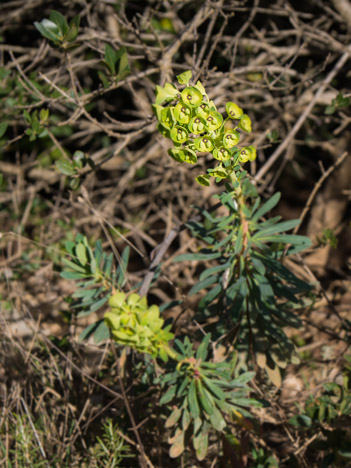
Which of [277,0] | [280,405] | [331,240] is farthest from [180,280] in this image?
A: [277,0]

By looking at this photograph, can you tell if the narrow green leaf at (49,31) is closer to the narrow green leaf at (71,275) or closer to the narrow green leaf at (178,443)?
the narrow green leaf at (71,275)

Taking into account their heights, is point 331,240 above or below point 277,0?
below

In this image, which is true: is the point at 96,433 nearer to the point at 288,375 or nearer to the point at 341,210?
the point at 288,375

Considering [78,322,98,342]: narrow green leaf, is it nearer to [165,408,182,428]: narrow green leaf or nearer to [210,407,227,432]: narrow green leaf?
[165,408,182,428]: narrow green leaf

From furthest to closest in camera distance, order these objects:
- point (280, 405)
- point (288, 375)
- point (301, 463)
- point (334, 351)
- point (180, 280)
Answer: point (180, 280), point (334, 351), point (288, 375), point (280, 405), point (301, 463)

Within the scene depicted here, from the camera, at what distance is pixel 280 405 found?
7.22 feet

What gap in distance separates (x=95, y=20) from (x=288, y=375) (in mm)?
2686

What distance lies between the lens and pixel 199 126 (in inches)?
52.5

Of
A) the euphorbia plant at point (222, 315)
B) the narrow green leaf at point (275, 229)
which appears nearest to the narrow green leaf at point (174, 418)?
the euphorbia plant at point (222, 315)

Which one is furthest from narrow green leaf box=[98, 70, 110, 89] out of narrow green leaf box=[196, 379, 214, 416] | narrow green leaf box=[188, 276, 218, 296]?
narrow green leaf box=[196, 379, 214, 416]

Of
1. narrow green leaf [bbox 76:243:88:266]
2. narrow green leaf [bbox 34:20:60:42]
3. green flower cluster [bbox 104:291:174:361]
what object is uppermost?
narrow green leaf [bbox 34:20:60:42]

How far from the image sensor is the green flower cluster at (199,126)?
1328 millimetres

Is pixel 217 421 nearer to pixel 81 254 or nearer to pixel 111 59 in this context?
pixel 81 254

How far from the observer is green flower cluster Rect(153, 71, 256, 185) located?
133cm
